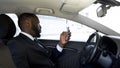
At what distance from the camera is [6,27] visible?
3.02m

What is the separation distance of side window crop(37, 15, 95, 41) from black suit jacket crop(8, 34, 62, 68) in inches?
23.7

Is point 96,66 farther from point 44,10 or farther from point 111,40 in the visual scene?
point 44,10

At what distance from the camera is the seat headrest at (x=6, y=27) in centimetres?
300

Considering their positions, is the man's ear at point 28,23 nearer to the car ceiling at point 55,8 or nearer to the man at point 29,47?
the man at point 29,47

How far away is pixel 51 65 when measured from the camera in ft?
10.3

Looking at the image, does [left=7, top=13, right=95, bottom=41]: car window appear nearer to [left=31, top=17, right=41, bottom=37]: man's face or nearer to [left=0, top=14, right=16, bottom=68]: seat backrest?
[left=31, top=17, right=41, bottom=37]: man's face

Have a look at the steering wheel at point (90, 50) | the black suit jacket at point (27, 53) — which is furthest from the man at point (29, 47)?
the steering wheel at point (90, 50)

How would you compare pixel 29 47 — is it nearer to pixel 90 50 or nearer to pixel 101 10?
pixel 90 50

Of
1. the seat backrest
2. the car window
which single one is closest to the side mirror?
the car window

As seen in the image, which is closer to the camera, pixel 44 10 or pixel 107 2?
pixel 107 2

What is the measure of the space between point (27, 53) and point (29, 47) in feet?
0.33

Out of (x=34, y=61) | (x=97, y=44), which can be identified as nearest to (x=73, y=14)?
(x=97, y=44)

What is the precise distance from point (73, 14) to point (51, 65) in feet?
2.28

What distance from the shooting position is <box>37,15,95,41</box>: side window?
365cm
